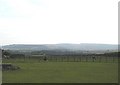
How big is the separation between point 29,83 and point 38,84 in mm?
576

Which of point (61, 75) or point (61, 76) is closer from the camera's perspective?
point (61, 76)

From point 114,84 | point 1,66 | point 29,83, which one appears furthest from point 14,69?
point 114,84

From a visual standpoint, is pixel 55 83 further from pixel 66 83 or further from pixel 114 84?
pixel 114 84

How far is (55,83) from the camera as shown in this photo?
655 inches

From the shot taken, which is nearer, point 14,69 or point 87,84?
point 87,84

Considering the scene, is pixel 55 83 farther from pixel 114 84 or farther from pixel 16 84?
pixel 114 84

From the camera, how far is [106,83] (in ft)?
55.2

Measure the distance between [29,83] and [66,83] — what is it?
2.03 metres

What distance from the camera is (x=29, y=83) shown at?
16.7 m

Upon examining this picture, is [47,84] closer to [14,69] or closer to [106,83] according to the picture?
[106,83]

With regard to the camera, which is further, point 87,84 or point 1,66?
point 1,66

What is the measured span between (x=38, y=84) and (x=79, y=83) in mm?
2252

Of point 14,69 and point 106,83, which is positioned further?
point 14,69

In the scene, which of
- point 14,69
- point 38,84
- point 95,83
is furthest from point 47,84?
point 14,69
